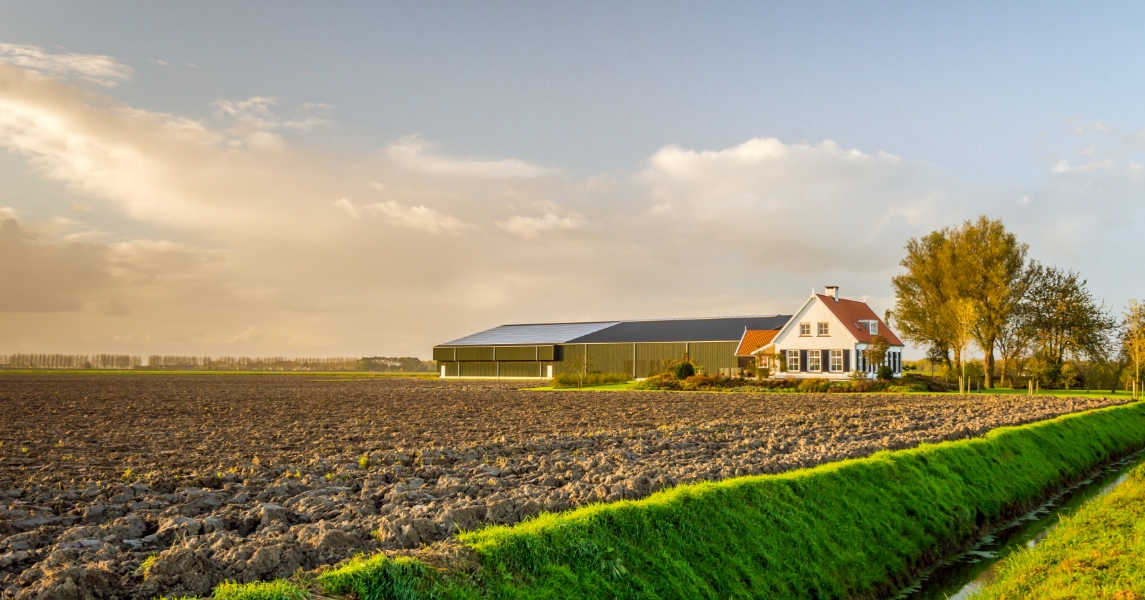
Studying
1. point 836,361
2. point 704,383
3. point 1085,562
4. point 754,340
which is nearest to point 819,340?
point 836,361

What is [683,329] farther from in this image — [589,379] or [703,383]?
[703,383]

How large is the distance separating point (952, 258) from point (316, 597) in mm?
60959

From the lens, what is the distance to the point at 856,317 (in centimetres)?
A: 5844

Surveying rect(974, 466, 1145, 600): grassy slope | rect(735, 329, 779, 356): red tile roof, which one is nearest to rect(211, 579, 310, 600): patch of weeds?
rect(974, 466, 1145, 600): grassy slope

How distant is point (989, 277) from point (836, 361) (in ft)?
42.2

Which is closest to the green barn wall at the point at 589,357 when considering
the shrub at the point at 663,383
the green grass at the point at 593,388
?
the green grass at the point at 593,388

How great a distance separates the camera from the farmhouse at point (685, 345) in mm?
56188

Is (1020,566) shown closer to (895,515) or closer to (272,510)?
(895,515)

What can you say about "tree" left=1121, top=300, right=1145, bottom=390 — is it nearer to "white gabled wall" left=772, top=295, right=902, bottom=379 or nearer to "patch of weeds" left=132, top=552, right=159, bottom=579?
"white gabled wall" left=772, top=295, right=902, bottom=379

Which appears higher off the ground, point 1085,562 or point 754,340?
point 754,340

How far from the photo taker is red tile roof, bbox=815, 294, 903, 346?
55656mm

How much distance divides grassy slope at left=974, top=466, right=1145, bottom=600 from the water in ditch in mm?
380

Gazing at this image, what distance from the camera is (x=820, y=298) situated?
56.6m

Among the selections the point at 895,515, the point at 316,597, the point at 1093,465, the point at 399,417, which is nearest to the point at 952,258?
the point at 1093,465
